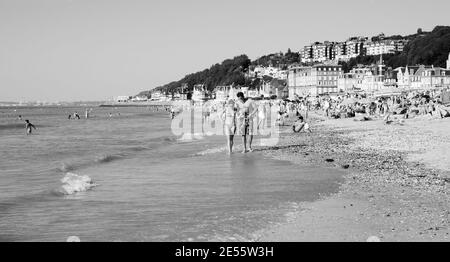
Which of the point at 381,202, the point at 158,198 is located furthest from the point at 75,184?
the point at 381,202

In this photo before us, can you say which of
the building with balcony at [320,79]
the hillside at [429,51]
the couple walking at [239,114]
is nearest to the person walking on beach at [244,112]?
the couple walking at [239,114]

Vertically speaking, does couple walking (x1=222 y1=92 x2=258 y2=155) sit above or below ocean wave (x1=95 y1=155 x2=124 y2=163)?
above

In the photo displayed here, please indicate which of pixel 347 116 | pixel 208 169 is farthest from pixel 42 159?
pixel 347 116

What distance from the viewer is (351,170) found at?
11.8 metres

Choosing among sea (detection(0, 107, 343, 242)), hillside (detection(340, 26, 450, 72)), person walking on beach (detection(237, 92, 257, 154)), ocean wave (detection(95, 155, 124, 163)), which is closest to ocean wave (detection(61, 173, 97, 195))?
sea (detection(0, 107, 343, 242))

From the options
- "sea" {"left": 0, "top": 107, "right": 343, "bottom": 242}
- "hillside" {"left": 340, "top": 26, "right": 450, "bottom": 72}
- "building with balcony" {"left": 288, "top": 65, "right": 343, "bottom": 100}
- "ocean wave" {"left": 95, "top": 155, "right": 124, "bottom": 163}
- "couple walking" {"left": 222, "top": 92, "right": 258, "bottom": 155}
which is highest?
"hillside" {"left": 340, "top": 26, "right": 450, "bottom": 72}

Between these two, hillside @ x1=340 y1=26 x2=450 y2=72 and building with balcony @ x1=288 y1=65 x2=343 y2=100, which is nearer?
hillside @ x1=340 y1=26 x2=450 y2=72

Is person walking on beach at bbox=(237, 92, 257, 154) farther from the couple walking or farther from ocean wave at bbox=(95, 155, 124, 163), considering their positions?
ocean wave at bbox=(95, 155, 124, 163)

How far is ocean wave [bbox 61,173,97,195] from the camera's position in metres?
9.96

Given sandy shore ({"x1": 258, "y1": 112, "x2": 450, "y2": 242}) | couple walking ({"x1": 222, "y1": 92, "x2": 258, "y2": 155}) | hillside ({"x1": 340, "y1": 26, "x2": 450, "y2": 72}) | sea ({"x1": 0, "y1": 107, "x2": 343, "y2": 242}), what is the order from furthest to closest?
hillside ({"x1": 340, "y1": 26, "x2": 450, "y2": 72}) < couple walking ({"x1": 222, "y1": 92, "x2": 258, "y2": 155}) < sea ({"x1": 0, "y1": 107, "x2": 343, "y2": 242}) < sandy shore ({"x1": 258, "y1": 112, "x2": 450, "y2": 242})

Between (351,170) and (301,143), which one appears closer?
(351,170)

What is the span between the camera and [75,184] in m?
10.4
